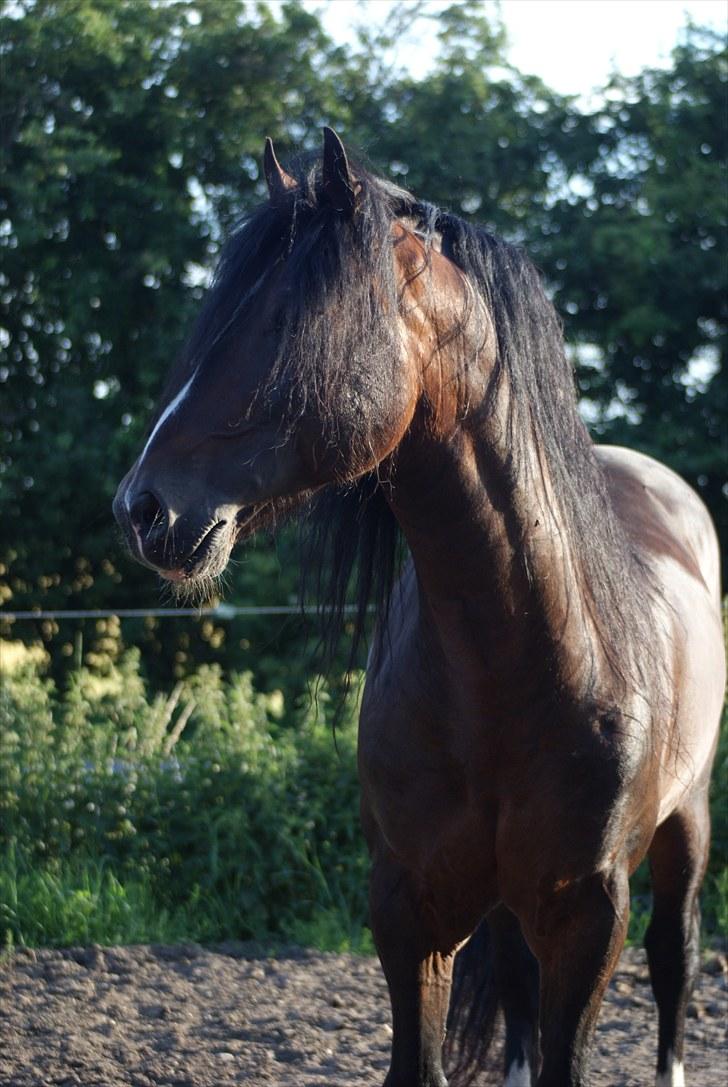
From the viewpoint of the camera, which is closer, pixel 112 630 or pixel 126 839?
pixel 126 839

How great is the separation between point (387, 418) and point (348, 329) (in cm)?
16

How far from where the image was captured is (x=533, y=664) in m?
2.50

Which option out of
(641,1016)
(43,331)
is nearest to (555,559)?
(641,1016)

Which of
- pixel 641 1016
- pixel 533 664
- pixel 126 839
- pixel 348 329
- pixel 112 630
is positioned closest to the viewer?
pixel 348 329

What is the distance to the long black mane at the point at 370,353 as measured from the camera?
2094 mm

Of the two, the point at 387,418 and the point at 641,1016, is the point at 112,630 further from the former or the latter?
the point at 387,418

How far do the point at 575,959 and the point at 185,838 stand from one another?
11.6 ft

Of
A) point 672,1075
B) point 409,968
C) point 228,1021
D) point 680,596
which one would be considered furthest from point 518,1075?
point 680,596

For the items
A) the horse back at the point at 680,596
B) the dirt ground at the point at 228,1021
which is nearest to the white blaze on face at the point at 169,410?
the horse back at the point at 680,596

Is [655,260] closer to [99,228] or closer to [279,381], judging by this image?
[99,228]

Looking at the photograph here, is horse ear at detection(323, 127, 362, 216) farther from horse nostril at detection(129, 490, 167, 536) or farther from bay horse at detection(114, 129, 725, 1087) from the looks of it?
horse nostril at detection(129, 490, 167, 536)

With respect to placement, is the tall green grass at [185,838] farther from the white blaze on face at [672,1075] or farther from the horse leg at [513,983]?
the white blaze on face at [672,1075]

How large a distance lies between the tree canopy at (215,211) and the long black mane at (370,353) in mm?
6818

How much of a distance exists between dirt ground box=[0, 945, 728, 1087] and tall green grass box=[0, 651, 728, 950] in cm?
31
